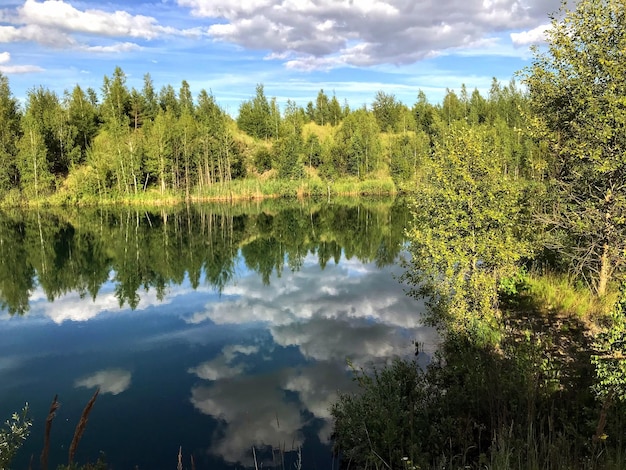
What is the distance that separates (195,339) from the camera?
15.6m

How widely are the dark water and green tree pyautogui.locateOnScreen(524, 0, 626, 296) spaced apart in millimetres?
5350

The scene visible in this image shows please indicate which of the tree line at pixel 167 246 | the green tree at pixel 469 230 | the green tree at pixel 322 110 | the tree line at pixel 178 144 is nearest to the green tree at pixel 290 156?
the tree line at pixel 178 144

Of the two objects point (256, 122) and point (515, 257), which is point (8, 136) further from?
point (515, 257)

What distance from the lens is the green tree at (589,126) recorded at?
10.6 meters

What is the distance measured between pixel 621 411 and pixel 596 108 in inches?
301

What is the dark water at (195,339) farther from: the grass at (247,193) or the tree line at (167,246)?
the grass at (247,193)

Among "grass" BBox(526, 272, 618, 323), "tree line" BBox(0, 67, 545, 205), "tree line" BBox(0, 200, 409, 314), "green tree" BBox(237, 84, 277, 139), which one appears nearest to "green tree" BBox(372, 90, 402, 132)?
"tree line" BBox(0, 67, 545, 205)

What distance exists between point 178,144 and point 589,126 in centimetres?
6153

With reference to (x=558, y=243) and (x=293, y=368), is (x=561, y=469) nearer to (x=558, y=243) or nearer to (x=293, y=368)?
(x=293, y=368)

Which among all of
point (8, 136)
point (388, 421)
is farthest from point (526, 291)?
point (8, 136)

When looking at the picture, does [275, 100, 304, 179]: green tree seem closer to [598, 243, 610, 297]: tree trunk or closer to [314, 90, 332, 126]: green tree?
[314, 90, 332, 126]: green tree

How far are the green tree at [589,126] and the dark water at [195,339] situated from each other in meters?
5.35

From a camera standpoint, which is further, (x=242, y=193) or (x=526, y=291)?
(x=242, y=193)

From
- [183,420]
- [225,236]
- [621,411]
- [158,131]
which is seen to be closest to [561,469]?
[621,411]
